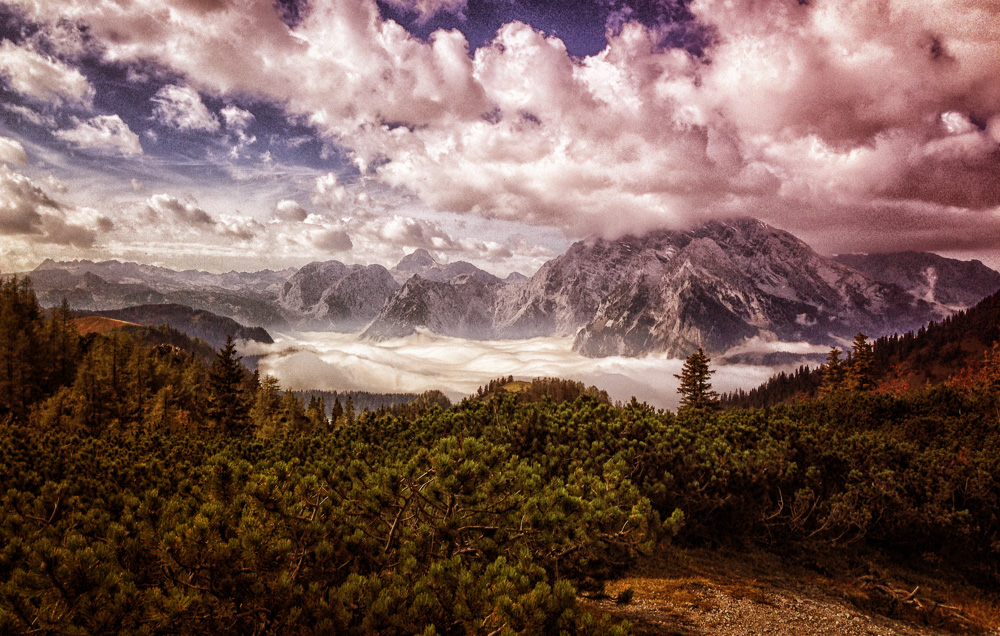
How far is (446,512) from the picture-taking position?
27.6 feet

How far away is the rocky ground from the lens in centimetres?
1229

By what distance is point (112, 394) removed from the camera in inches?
2201

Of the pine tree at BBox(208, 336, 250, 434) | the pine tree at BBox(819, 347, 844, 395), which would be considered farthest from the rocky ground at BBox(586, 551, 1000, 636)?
the pine tree at BBox(819, 347, 844, 395)

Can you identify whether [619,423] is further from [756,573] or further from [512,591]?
[512,591]

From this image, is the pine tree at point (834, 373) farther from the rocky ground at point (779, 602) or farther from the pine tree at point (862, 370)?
the rocky ground at point (779, 602)

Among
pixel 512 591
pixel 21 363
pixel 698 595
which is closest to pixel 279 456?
pixel 512 591

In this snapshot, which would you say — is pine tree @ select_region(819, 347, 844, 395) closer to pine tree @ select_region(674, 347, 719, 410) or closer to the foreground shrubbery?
pine tree @ select_region(674, 347, 719, 410)

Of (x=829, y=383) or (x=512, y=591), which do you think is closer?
(x=512, y=591)

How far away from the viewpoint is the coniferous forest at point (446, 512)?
597 cm

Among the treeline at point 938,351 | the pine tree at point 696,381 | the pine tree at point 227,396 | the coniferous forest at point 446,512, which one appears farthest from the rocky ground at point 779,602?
the treeline at point 938,351

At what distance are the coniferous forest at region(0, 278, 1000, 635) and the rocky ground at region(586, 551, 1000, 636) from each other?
1330 millimetres

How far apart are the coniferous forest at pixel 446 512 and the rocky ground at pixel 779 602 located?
1.33 m

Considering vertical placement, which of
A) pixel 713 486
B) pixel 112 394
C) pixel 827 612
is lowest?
pixel 112 394

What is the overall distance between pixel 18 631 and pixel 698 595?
1503 centimetres
